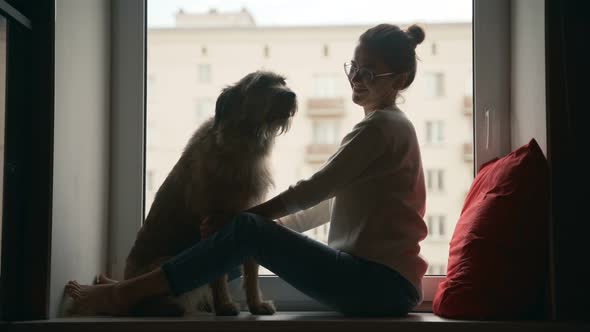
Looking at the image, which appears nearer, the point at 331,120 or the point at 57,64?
the point at 57,64

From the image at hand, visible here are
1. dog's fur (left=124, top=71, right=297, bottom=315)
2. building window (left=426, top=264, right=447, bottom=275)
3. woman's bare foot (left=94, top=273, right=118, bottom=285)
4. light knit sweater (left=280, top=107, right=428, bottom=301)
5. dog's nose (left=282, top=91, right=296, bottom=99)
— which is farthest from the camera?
building window (left=426, top=264, right=447, bottom=275)

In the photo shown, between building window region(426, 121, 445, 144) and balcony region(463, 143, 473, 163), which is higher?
building window region(426, 121, 445, 144)

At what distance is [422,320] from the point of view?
1.87 meters

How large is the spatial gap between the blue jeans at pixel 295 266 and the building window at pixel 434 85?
0.77 meters


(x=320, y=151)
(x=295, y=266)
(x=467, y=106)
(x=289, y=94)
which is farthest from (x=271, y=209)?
(x=467, y=106)

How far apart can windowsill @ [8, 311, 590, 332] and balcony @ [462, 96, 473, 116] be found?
80 cm

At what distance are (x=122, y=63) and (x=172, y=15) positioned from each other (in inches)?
10.0

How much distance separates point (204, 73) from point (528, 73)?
1125 millimetres

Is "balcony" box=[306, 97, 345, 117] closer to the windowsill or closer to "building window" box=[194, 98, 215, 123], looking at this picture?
"building window" box=[194, 98, 215, 123]

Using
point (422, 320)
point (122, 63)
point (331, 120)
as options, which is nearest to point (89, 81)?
point (122, 63)

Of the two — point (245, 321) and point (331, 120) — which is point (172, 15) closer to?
point (331, 120)

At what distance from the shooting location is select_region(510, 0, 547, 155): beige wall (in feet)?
6.36

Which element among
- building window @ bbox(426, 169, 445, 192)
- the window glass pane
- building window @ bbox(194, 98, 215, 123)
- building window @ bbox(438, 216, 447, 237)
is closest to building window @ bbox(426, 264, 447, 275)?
the window glass pane

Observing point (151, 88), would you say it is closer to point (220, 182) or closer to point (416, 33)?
point (220, 182)
